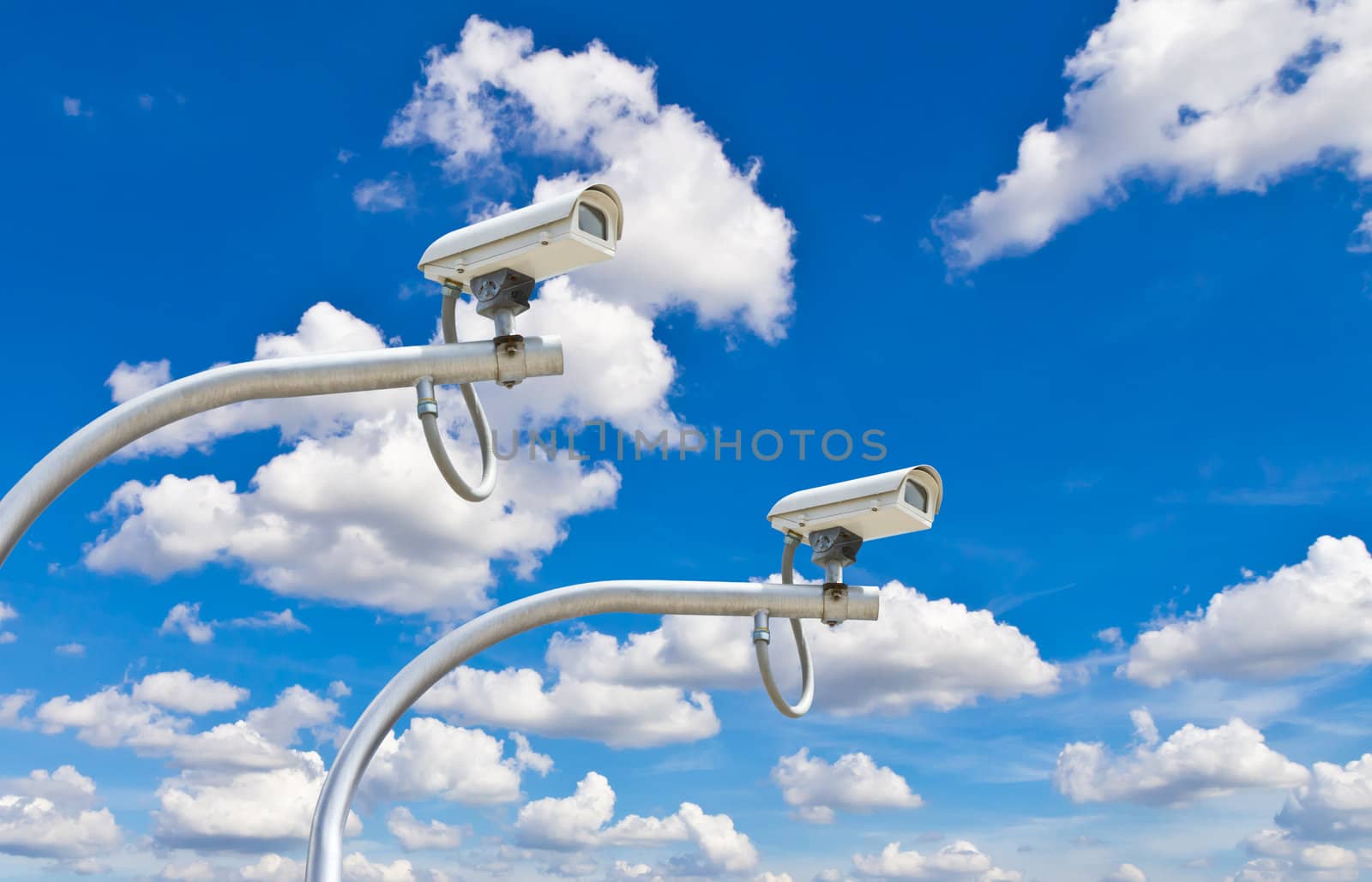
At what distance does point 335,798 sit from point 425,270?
2775 millimetres

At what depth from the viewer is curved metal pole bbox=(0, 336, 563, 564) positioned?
19.5 feet

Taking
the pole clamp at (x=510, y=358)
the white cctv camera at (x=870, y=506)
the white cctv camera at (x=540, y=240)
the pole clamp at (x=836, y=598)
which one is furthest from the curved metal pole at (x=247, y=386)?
the pole clamp at (x=836, y=598)

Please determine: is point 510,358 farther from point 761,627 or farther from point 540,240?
point 761,627

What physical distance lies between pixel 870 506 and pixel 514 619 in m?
2.22

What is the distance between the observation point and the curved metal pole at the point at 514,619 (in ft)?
21.9

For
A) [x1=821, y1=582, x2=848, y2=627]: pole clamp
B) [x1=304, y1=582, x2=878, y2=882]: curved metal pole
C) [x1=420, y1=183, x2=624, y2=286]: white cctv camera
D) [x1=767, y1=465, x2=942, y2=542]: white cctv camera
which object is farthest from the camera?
[x1=821, y1=582, x2=848, y2=627]: pole clamp

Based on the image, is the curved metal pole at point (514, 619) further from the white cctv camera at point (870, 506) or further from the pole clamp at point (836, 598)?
the white cctv camera at point (870, 506)

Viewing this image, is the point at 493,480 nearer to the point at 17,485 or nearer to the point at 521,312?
the point at 521,312

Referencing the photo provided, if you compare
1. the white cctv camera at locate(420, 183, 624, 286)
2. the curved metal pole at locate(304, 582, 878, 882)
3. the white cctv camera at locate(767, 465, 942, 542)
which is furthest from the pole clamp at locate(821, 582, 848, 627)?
the white cctv camera at locate(420, 183, 624, 286)

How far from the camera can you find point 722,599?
25.9ft

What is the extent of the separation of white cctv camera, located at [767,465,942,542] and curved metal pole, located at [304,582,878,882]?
0.41m

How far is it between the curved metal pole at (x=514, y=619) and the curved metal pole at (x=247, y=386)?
5.42 feet

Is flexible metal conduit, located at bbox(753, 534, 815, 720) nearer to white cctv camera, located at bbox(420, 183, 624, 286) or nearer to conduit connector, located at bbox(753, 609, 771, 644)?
conduit connector, located at bbox(753, 609, 771, 644)

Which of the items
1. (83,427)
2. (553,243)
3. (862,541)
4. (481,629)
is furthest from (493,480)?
(862,541)
